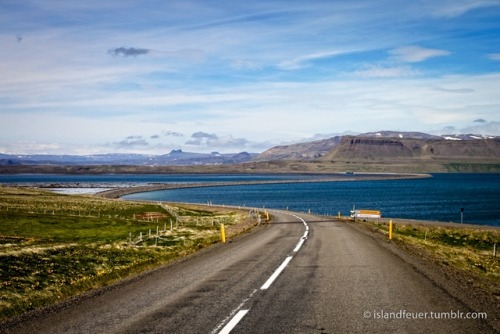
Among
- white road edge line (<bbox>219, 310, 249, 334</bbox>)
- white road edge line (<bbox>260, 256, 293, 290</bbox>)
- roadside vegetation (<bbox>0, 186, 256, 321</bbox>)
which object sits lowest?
roadside vegetation (<bbox>0, 186, 256, 321</bbox>)

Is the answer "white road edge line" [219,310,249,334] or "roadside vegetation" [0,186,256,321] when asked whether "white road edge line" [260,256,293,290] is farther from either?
"roadside vegetation" [0,186,256,321]

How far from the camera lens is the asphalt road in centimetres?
939

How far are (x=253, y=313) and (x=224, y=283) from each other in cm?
374

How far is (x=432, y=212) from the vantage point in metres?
98.1

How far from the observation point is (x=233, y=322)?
9.59 metres

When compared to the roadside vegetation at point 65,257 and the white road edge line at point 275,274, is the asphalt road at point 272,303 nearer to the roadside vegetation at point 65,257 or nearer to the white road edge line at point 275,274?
the white road edge line at point 275,274

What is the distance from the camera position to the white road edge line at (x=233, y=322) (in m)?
9.04

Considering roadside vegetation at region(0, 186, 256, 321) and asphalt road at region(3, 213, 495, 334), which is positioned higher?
asphalt road at region(3, 213, 495, 334)

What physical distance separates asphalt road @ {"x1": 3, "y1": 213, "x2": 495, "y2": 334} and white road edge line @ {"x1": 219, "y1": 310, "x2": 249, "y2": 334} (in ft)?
0.07

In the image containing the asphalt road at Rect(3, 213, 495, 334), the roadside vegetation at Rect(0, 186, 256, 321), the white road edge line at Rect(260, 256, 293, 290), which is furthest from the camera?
the roadside vegetation at Rect(0, 186, 256, 321)

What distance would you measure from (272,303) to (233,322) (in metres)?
1.87

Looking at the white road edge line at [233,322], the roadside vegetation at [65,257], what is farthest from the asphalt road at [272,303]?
the roadside vegetation at [65,257]

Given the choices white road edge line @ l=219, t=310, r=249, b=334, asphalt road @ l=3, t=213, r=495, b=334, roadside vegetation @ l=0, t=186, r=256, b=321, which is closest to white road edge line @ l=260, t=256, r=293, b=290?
asphalt road @ l=3, t=213, r=495, b=334

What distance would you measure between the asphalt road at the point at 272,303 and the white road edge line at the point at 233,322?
0.02m
